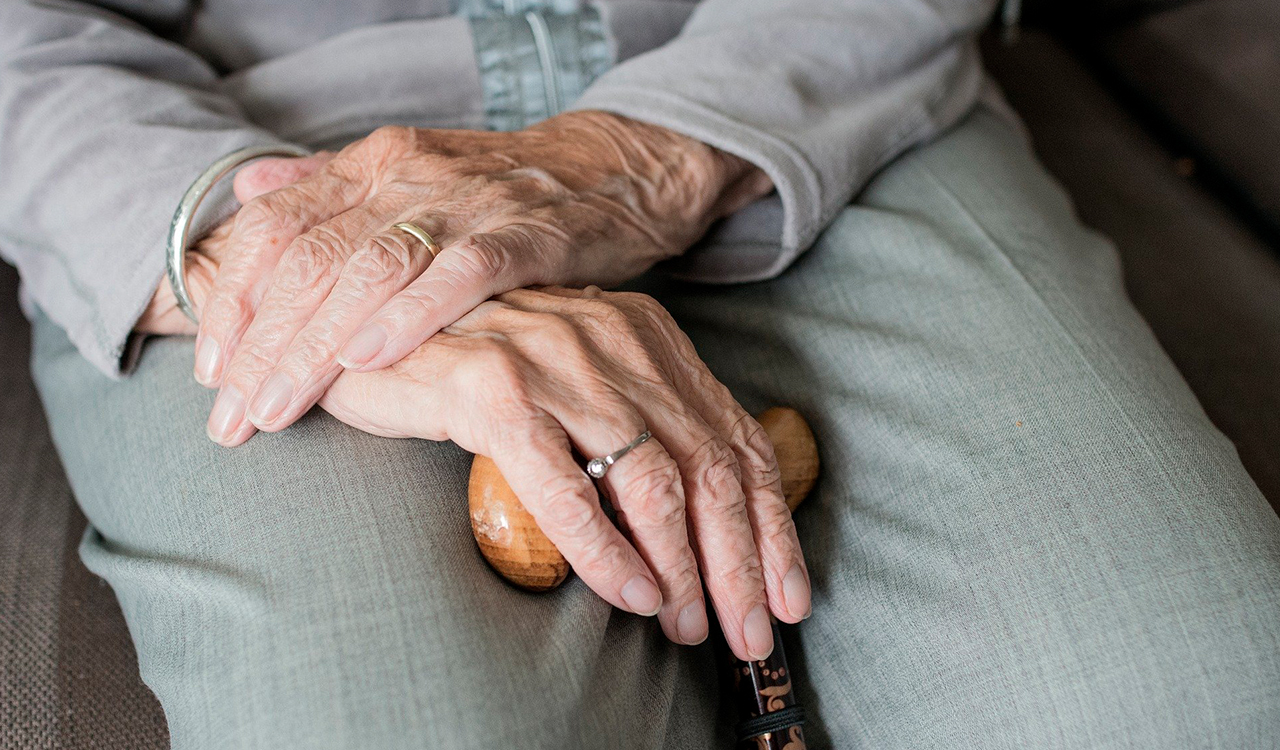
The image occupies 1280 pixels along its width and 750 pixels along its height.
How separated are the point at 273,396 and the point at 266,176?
23 cm

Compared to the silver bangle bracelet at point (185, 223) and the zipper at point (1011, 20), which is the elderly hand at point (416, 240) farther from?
the zipper at point (1011, 20)

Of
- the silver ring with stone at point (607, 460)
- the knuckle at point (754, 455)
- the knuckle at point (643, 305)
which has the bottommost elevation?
the knuckle at point (754, 455)

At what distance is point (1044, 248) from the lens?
0.82m

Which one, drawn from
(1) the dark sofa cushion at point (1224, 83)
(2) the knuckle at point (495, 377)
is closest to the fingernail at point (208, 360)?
(2) the knuckle at point (495, 377)

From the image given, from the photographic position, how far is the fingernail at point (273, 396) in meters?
0.60

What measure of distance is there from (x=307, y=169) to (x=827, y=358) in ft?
1.60

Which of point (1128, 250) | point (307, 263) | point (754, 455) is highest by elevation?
point (307, 263)

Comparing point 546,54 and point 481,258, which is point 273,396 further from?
point 546,54

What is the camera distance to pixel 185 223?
70 cm

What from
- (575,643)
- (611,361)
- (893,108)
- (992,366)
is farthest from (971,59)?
(575,643)

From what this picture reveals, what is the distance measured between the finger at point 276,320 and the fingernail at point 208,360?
1 cm

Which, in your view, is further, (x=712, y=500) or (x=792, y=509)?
(x=792, y=509)

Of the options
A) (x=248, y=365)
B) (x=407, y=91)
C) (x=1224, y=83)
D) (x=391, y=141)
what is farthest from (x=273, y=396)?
(x=1224, y=83)

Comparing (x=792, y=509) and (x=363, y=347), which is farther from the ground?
(x=363, y=347)
